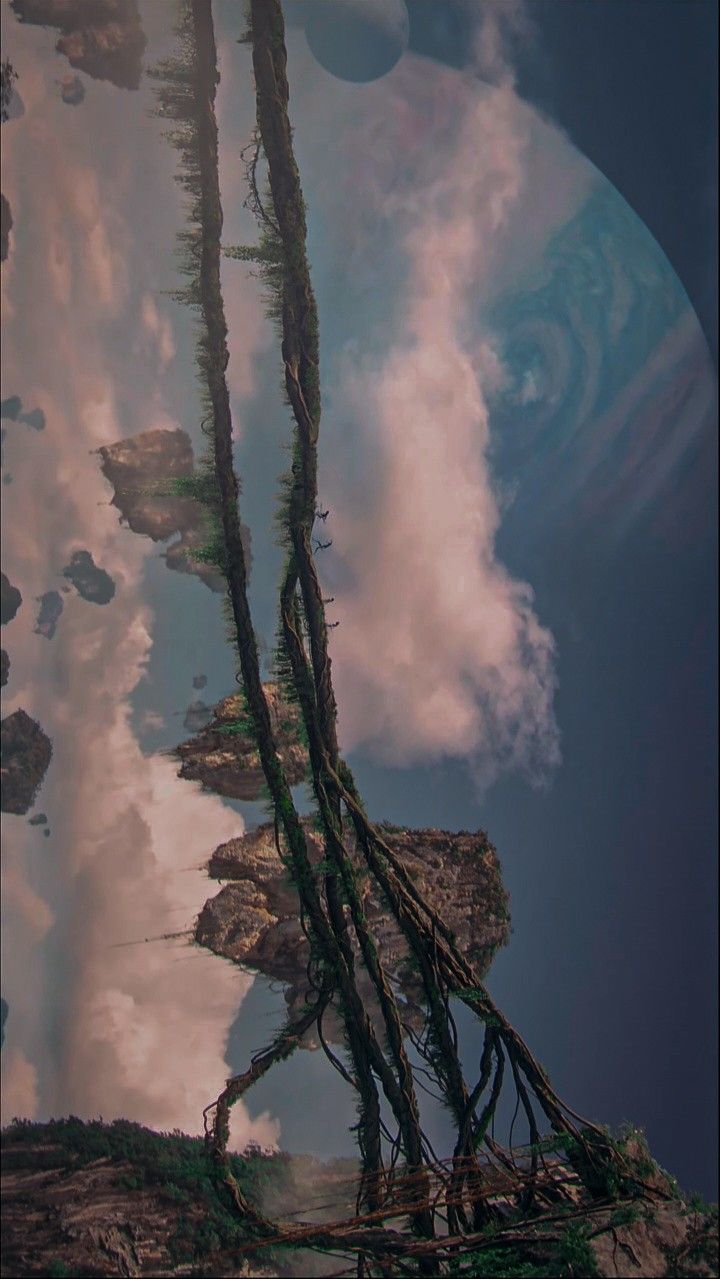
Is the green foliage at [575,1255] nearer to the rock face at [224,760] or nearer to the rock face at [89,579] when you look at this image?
the rock face at [224,760]

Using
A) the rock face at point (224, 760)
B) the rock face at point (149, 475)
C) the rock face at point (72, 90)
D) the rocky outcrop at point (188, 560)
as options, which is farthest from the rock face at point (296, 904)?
the rock face at point (72, 90)

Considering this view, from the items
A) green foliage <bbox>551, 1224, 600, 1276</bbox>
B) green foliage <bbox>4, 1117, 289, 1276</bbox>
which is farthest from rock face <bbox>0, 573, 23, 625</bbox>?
green foliage <bbox>551, 1224, 600, 1276</bbox>

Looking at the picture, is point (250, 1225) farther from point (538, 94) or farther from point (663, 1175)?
point (538, 94)

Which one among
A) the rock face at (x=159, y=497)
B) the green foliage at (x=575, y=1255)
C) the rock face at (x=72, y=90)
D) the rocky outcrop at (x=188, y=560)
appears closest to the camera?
the green foliage at (x=575, y=1255)

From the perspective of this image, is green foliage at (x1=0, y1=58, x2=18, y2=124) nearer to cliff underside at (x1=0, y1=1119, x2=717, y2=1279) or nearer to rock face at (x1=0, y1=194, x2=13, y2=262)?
rock face at (x1=0, y1=194, x2=13, y2=262)

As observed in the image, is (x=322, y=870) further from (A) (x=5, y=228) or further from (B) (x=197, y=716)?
(A) (x=5, y=228)
